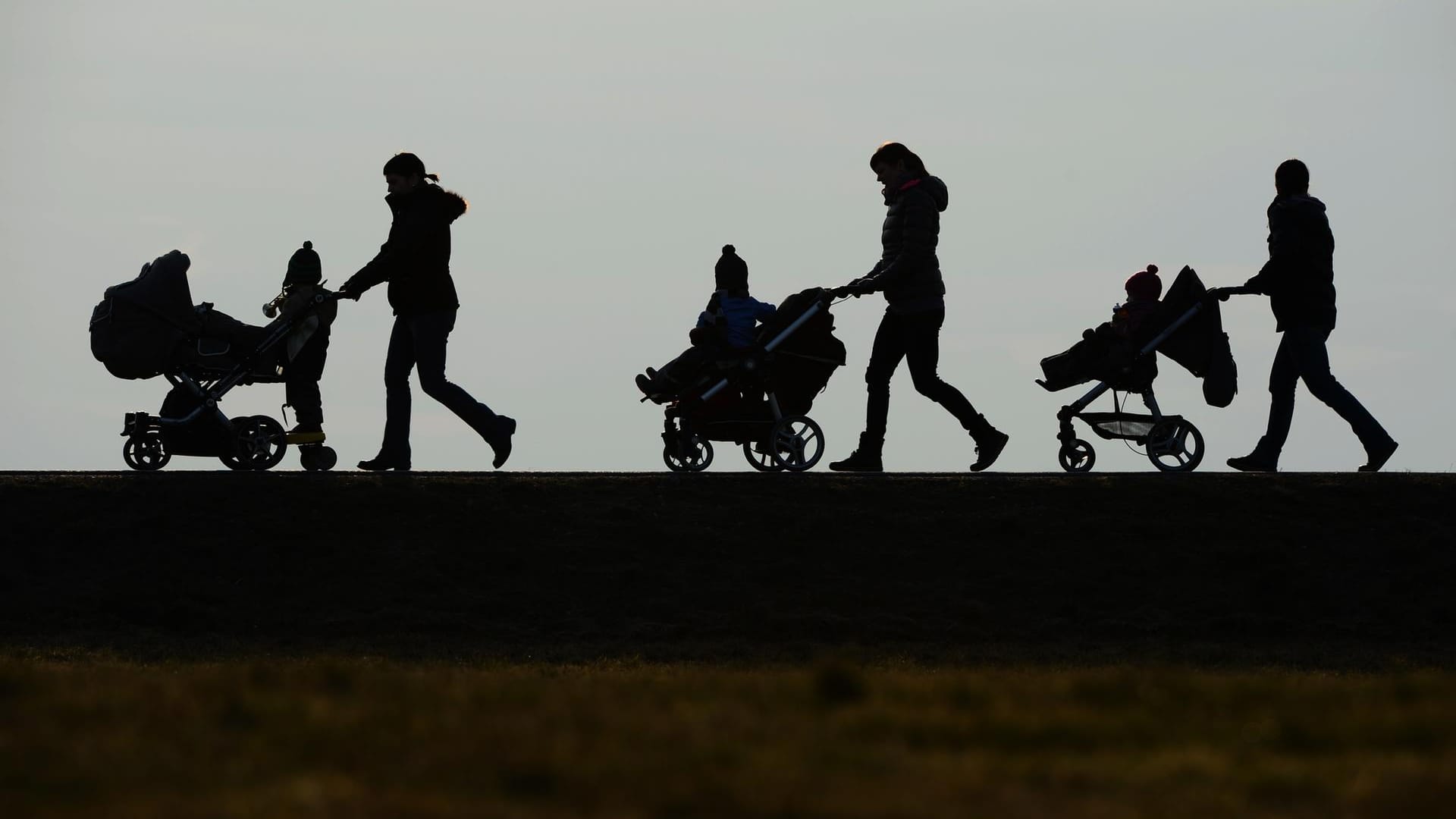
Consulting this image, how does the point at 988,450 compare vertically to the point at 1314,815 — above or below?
above

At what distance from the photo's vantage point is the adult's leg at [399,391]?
48.8 ft

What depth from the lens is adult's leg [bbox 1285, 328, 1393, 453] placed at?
49.2 ft

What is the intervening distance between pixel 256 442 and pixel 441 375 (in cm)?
201

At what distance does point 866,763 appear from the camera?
4734 mm

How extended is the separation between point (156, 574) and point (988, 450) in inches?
234

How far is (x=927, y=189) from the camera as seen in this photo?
14852 millimetres

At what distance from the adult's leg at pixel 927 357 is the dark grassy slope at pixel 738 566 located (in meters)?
1.37

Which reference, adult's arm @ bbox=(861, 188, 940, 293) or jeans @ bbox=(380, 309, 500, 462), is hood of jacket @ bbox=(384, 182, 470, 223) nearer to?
jeans @ bbox=(380, 309, 500, 462)

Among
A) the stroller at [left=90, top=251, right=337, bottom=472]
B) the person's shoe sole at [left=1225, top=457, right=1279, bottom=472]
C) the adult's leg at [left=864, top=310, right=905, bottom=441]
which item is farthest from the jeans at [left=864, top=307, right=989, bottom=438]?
the stroller at [left=90, top=251, right=337, bottom=472]

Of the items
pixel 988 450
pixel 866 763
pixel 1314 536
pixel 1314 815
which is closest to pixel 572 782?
pixel 866 763

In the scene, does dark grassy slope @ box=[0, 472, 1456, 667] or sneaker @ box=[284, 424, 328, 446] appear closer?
dark grassy slope @ box=[0, 472, 1456, 667]

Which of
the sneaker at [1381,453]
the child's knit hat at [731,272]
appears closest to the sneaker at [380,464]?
the child's knit hat at [731,272]

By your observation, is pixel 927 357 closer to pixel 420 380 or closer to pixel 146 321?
pixel 420 380

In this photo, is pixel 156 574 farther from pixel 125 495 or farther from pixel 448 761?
pixel 448 761
